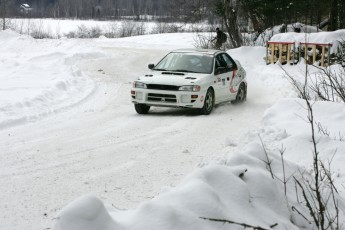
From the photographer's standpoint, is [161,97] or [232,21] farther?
[232,21]

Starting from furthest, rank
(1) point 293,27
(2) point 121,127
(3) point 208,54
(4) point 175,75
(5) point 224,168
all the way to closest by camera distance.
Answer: (1) point 293,27 → (3) point 208,54 → (4) point 175,75 → (2) point 121,127 → (5) point 224,168

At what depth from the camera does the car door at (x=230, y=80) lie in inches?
603

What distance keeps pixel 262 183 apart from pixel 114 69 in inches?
851

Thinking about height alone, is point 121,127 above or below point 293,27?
below

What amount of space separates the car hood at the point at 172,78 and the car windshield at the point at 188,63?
376mm

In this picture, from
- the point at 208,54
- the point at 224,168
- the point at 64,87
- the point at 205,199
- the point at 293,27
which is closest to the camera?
the point at 205,199

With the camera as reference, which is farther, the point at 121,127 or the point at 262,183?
the point at 121,127

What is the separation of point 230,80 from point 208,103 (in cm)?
166

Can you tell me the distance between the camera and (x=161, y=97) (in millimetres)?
13828

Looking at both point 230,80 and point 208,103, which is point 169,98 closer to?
point 208,103

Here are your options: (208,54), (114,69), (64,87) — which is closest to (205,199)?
(208,54)

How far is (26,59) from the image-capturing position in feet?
92.3

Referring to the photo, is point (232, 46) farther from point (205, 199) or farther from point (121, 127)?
point (205, 199)

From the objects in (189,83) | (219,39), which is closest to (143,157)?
(189,83)
